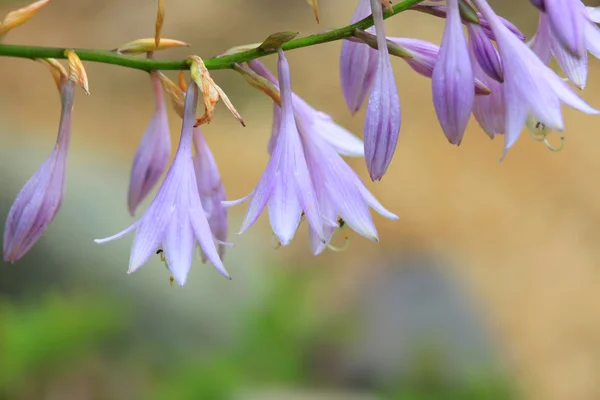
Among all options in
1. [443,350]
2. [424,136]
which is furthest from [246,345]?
[424,136]

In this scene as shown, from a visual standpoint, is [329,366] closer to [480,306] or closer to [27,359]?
[480,306]

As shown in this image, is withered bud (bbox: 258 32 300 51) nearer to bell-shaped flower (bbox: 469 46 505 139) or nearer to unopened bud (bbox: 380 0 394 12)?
unopened bud (bbox: 380 0 394 12)

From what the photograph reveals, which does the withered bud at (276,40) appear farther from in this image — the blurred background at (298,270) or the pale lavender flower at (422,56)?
the blurred background at (298,270)

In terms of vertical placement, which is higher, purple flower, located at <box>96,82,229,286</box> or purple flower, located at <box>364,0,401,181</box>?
purple flower, located at <box>364,0,401,181</box>

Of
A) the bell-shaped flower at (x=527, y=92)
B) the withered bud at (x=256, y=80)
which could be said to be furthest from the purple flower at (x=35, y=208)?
the bell-shaped flower at (x=527, y=92)

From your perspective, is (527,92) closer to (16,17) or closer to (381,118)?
(381,118)

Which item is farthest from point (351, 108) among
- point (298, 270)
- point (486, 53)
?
point (298, 270)

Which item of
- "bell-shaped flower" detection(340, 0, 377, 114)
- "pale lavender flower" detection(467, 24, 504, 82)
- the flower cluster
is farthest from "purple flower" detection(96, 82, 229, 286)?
"pale lavender flower" detection(467, 24, 504, 82)
